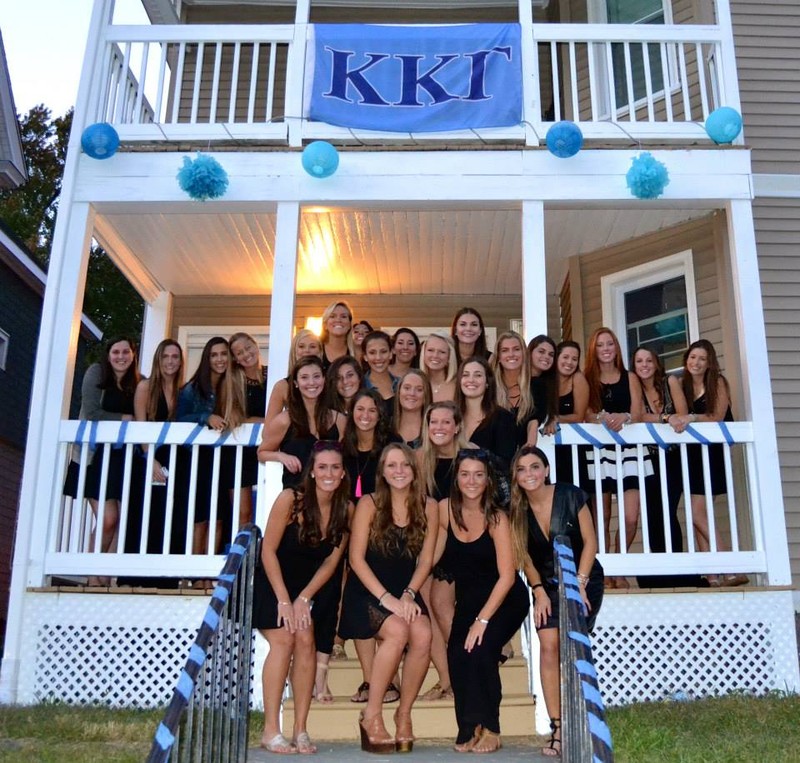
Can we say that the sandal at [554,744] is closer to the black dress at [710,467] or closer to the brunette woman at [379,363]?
the brunette woman at [379,363]

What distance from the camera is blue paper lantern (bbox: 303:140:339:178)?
20.7 ft

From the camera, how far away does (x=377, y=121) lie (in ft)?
21.6

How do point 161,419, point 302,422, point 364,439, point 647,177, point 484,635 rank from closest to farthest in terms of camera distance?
1. point 484,635
2. point 364,439
3. point 302,422
4. point 161,419
5. point 647,177

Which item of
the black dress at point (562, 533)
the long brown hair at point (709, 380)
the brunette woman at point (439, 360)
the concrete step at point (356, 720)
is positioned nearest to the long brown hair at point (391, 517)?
the black dress at point (562, 533)

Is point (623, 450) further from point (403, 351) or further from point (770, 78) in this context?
point (770, 78)

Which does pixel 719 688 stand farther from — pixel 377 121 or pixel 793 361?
pixel 377 121

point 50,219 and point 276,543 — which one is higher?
point 50,219

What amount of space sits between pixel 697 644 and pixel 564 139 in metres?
3.46

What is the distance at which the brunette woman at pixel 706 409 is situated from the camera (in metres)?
6.02

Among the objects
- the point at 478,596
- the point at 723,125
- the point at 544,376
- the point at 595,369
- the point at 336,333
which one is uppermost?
the point at 723,125

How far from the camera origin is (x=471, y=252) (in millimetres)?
8062

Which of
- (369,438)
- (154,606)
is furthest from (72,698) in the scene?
(369,438)

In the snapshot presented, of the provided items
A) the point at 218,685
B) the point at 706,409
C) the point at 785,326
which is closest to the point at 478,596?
→ the point at 218,685

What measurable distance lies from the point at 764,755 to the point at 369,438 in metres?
2.37
